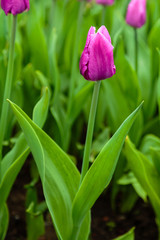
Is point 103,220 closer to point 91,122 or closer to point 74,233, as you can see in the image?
point 74,233

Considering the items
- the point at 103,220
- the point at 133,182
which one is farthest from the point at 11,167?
the point at 103,220

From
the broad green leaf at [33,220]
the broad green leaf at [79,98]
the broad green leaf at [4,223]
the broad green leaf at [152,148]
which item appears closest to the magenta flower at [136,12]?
the broad green leaf at [79,98]

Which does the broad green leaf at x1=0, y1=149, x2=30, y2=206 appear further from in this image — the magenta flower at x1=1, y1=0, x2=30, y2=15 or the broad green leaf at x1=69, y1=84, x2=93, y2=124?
the broad green leaf at x1=69, y1=84, x2=93, y2=124

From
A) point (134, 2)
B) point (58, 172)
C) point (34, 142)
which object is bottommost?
point (58, 172)

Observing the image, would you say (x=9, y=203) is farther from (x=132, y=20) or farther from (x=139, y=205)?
(x=132, y=20)

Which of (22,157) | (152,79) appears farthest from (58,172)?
(152,79)
